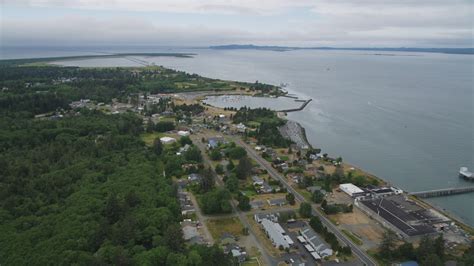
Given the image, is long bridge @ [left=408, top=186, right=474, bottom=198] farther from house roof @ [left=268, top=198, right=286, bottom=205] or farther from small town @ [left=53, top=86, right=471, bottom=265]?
house roof @ [left=268, top=198, right=286, bottom=205]

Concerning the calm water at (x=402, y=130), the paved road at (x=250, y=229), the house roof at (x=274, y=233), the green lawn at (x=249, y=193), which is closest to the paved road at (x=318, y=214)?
the green lawn at (x=249, y=193)

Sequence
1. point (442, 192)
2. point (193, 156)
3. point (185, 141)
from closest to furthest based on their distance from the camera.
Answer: point (442, 192)
point (193, 156)
point (185, 141)

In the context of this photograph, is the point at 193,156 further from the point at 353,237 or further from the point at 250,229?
the point at 353,237

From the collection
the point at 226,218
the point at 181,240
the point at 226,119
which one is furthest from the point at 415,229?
the point at 226,119

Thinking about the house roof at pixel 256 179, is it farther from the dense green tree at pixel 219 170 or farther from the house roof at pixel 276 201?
the house roof at pixel 276 201

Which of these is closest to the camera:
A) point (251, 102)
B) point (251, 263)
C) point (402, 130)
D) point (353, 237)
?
point (251, 263)

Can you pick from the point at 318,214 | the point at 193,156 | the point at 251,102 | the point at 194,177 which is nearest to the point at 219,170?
the point at 194,177

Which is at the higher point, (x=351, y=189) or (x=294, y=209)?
(x=351, y=189)

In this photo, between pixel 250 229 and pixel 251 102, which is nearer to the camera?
pixel 250 229
